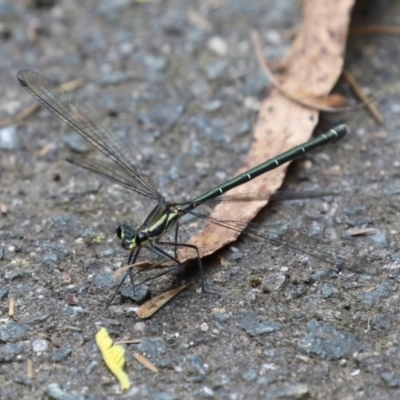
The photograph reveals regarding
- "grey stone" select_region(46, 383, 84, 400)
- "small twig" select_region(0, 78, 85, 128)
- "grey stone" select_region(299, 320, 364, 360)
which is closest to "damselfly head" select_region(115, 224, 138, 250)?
"grey stone" select_region(46, 383, 84, 400)

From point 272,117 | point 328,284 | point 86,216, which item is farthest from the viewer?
point 272,117

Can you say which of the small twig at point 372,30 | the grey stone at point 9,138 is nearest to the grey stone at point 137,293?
the grey stone at point 9,138

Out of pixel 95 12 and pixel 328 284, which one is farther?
pixel 95 12

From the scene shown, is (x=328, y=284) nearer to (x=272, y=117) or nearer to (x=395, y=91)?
(x=272, y=117)

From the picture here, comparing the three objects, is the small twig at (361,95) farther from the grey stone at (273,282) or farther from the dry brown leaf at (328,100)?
the grey stone at (273,282)

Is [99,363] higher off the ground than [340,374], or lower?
higher

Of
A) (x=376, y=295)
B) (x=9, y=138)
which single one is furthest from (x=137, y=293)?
(x=9, y=138)

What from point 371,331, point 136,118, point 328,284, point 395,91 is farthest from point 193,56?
point 371,331
